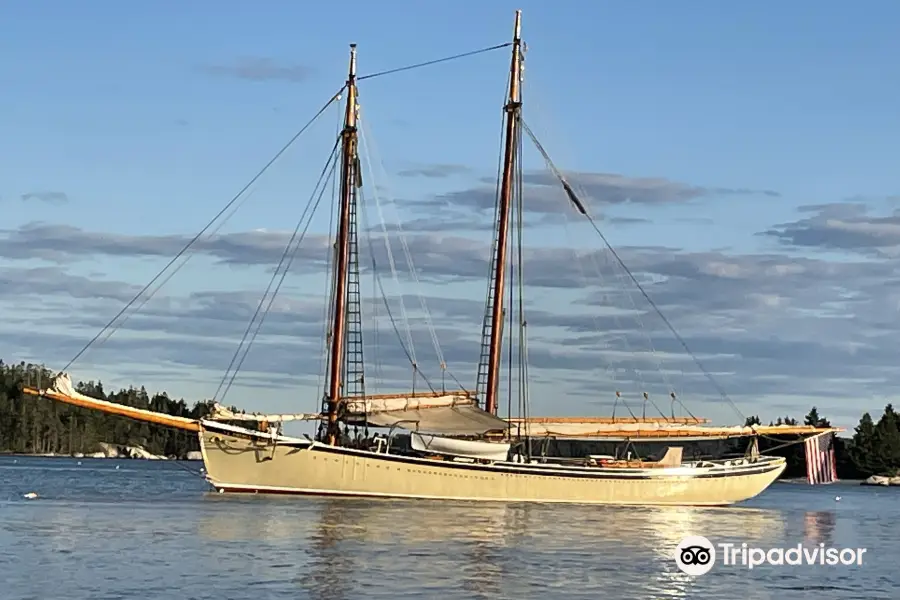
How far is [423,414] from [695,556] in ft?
101

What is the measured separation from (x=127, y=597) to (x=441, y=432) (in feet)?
137

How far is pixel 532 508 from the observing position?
7400 centimetres

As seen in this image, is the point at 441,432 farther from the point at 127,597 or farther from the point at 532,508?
the point at 127,597

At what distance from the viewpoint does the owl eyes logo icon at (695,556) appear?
158 ft

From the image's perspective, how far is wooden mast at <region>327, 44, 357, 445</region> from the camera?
269ft

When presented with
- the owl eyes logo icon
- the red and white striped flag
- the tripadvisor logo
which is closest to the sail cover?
the red and white striped flag

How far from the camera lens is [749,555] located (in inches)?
2136

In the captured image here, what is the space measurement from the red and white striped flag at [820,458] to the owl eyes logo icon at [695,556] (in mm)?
32153

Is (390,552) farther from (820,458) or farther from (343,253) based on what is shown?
(820,458)

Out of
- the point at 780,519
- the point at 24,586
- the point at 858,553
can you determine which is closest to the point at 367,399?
the point at 780,519

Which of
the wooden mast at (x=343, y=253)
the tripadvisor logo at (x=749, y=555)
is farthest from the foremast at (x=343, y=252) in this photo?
the tripadvisor logo at (x=749, y=555)

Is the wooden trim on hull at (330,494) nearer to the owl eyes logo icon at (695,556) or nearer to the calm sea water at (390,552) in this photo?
the calm sea water at (390,552)

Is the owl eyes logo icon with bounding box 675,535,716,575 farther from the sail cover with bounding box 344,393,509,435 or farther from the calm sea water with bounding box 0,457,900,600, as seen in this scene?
the sail cover with bounding box 344,393,509,435

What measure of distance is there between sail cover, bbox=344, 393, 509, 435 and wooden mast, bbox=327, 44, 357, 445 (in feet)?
4.21
